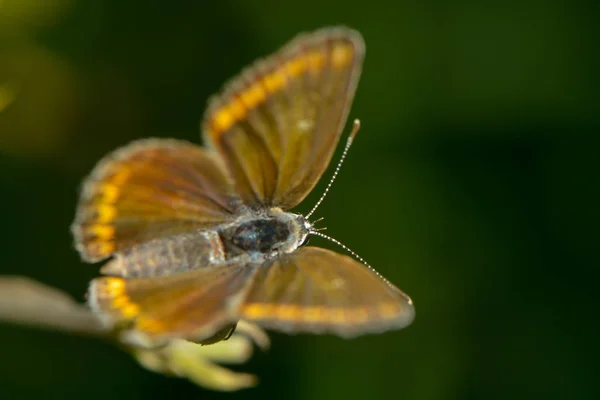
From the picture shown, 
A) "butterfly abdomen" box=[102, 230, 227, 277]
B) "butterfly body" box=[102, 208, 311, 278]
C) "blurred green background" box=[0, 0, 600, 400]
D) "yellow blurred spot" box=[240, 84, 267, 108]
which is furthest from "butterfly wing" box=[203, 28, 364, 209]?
"blurred green background" box=[0, 0, 600, 400]

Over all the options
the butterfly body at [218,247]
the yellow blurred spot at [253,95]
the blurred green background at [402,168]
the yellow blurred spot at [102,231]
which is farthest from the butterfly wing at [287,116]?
the blurred green background at [402,168]

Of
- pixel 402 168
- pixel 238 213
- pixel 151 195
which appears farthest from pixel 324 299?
pixel 402 168

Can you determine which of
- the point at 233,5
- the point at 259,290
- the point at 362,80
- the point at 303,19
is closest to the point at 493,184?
the point at 362,80

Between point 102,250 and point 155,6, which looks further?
point 155,6

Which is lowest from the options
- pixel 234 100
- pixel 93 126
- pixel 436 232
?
pixel 436 232

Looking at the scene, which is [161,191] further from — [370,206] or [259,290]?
[370,206]
